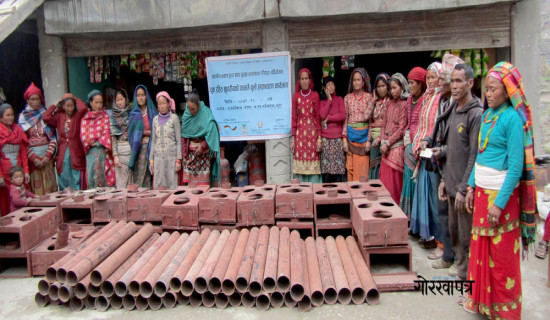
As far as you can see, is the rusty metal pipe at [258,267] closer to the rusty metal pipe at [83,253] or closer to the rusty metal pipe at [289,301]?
the rusty metal pipe at [289,301]

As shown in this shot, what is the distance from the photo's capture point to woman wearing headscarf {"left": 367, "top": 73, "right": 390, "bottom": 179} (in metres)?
5.47

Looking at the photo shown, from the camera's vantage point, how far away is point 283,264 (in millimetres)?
3584

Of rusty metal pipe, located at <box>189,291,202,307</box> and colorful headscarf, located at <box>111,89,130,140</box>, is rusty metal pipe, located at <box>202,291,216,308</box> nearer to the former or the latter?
rusty metal pipe, located at <box>189,291,202,307</box>

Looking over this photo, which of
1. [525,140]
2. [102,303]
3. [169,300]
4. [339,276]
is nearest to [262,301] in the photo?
[339,276]

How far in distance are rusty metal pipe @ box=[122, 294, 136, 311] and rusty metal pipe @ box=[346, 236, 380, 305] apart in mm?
1859

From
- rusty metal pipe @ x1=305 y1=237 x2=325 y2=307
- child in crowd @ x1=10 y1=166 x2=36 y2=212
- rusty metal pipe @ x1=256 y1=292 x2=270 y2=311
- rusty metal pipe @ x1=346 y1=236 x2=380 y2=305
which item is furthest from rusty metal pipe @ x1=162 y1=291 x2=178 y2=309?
child in crowd @ x1=10 y1=166 x2=36 y2=212

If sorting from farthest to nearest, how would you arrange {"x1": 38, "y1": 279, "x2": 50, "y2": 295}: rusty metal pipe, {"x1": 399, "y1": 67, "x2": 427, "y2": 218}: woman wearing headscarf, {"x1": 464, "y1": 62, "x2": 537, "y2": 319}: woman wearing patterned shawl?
{"x1": 399, "y1": 67, "x2": 427, "y2": 218}: woman wearing headscarf, {"x1": 38, "y1": 279, "x2": 50, "y2": 295}: rusty metal pipe, {"x1": 464, "y1": 62, "x2": 537, "y2": 319}: woman wearing patterned shawl

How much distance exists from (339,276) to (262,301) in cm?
65

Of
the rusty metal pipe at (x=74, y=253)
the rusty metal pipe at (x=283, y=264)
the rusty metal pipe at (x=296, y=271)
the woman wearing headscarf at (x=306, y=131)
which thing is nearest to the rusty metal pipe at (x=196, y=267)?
the rusty metal pipe at (x=283, y=264)

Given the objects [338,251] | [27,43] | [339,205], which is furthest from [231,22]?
[27,43]

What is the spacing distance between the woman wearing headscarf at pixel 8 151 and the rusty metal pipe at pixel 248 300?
3.50 meters

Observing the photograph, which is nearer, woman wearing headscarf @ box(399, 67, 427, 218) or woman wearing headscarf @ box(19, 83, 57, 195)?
woman wearing headscarf @ box(399, 67, 427, 218)

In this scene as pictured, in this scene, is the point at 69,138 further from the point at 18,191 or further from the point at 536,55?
the point at 536,55

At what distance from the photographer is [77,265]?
3.54 m
